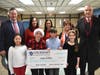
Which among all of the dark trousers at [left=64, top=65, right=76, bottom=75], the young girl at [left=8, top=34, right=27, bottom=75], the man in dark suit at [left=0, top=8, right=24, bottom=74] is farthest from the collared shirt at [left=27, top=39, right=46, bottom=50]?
the dark trousers at [left=64, top=65, right=76, bottom=75]

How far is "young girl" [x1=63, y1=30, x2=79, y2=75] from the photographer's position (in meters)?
4.31

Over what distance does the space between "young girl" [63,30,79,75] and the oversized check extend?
0.32ft

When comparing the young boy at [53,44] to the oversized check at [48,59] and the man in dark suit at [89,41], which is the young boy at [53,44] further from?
the man in dark suit at [89,41]

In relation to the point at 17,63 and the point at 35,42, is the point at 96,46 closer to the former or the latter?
the point at 35,42

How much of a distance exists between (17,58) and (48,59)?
604 millimetres

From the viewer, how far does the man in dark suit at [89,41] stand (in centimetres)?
423

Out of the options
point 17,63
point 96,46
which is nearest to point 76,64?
point 96,46

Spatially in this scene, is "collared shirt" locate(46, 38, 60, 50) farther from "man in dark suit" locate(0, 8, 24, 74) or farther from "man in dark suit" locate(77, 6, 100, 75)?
"man in dark suit" locate(0, 8, 24, 74)

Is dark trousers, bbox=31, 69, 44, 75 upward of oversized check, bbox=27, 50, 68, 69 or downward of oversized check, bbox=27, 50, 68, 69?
downward

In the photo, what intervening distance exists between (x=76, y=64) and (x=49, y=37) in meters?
0.80

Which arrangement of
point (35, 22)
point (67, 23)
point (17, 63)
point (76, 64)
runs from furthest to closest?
point (67, 23), point (35, 22), point (76, 64), point (17, 63)

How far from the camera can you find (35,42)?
4305 mm

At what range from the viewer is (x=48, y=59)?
4.31 metres

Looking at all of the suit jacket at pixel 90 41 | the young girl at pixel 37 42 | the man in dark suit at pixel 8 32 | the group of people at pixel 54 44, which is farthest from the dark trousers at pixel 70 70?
the man in dark suit at pixel 8 32
